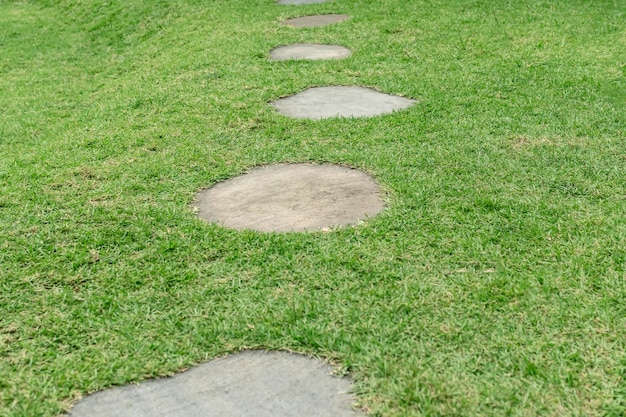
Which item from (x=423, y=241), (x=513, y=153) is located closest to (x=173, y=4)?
(x=513, y=153)

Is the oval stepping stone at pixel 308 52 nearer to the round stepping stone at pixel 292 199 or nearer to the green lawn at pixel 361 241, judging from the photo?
the green lawn at pixel 361 241

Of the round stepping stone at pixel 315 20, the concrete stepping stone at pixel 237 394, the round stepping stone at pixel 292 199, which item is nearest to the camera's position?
the concrete stepping stone at pixel 237 394

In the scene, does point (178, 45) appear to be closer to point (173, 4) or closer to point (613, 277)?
point (173, 4)

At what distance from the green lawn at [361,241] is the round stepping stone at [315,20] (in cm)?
215

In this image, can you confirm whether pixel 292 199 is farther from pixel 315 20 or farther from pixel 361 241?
pixel 315 20

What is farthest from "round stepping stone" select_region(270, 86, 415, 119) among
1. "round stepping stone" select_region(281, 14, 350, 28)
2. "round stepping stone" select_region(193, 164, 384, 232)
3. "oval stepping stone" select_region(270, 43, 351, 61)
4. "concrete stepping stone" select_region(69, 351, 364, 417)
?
"round stepping stone" select_region(281, 14, 350, 28)

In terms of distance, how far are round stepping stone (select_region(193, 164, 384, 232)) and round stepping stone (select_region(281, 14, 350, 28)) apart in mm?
5021

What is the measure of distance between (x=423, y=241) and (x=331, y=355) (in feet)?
3.29

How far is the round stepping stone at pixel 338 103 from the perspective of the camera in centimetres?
529

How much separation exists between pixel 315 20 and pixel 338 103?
3.98 meters

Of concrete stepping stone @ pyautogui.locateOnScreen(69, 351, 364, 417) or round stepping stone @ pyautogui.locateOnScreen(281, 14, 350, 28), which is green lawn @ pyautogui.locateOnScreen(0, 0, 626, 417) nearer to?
concrete stepping stone @ pyautogui.locateOnScreen(69, 351, 364, 417)

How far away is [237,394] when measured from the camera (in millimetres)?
2320

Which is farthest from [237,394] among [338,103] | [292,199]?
[338,103]

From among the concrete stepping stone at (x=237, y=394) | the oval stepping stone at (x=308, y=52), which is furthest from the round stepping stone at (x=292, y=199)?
the oval stepping stone at (x=308, y=52)
